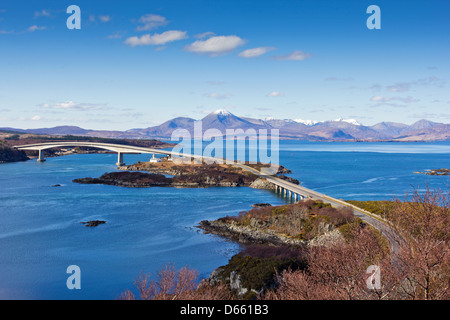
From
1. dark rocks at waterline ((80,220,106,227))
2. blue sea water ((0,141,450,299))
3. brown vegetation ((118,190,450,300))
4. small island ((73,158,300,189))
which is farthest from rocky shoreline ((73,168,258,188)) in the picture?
brown vegetation ((118,190,450,300))

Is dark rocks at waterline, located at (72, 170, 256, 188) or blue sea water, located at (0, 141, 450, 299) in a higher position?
dark rocks at waterline, located at (72, 170, 256, 188)

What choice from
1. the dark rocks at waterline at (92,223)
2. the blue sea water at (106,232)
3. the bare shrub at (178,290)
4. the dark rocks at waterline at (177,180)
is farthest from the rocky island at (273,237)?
the dark rocks at waterline at (177,180)

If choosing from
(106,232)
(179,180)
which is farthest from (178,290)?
(179,180)

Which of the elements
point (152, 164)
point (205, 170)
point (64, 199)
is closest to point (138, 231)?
point (64, 199)

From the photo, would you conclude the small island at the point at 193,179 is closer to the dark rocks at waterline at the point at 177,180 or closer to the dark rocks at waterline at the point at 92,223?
the dark rocks at waterline at the point at 177,180

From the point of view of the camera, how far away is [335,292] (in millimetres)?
12594

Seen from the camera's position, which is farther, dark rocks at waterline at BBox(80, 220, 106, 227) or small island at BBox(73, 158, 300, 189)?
small island at BBox(73, 158, 300, 189)

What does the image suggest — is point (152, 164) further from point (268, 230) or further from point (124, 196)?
point (268, 230)

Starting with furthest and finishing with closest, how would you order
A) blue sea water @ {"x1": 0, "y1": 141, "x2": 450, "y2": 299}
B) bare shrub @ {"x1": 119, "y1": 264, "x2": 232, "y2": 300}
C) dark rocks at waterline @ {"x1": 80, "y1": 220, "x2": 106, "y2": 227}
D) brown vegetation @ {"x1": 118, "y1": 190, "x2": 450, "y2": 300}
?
dark rocks at waterline @ {"x1": 80, "y1": 220, "x2": 106, "y2": 227} → blue sea water @ {"x1": 0, "y1": 141, "x2": 450, "y2": 299} → bare shrub @ {"x1": 119, "y1": 264, "x2": 232, "y2": 300} → brown vegetation @ {"x1": 118, "y1": 190, "x2": 450, "y2": 300}

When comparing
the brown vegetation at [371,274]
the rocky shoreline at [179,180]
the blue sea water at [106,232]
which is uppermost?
the brown vegetation at [371,274]

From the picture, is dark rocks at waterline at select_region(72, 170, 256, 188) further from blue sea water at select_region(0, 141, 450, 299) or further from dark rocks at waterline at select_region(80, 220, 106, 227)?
dark rocks at waterline at select_region(80, 220, 106, 227)

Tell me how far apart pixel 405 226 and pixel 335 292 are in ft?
23.3

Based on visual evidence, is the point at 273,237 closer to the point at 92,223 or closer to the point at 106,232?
the point at 106,232
